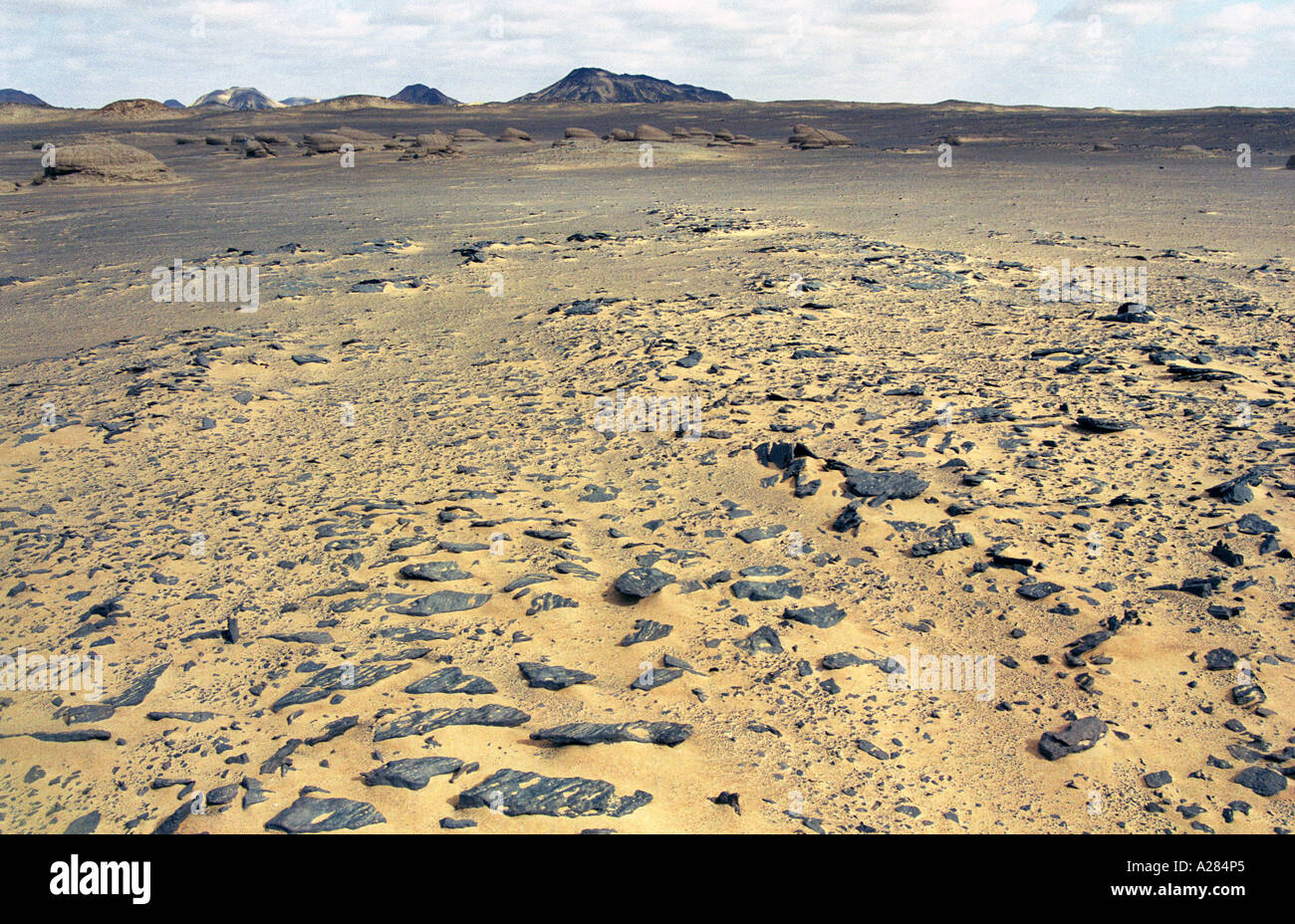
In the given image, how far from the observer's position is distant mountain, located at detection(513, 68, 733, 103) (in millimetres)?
145500

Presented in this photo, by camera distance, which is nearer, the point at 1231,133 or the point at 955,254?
the point at 955,254

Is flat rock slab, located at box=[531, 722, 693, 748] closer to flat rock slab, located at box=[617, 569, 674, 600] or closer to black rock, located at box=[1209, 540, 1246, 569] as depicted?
flat rock slab, located at box=[617, 569, 674, 600]

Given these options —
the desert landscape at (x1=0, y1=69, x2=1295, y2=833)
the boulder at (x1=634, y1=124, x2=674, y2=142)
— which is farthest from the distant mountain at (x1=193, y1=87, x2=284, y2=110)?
the desert landscape at (x1=0, y1=69, x2=1295, y2=833)

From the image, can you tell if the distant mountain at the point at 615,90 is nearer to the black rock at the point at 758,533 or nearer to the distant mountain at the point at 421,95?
the distant mountain at the point at 421,95

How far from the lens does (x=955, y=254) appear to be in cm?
1012

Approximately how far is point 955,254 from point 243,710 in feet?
30.6

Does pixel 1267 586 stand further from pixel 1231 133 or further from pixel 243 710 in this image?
pixel 1231 133

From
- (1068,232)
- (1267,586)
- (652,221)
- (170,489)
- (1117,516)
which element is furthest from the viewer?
(652,221)

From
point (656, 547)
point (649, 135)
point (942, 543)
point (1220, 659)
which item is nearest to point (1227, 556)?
point (1220, 659)

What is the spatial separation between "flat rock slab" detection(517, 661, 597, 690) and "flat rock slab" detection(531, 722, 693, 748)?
0.24m

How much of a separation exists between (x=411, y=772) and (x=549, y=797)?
0.47 m

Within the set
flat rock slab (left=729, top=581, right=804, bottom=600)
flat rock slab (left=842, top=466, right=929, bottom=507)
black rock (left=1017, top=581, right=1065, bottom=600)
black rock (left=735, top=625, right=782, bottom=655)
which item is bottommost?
black rock (left=735, top=625, right=782, bottom=655)

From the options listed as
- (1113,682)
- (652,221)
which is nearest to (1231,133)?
(652,221)

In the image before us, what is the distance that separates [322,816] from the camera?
257 cm
